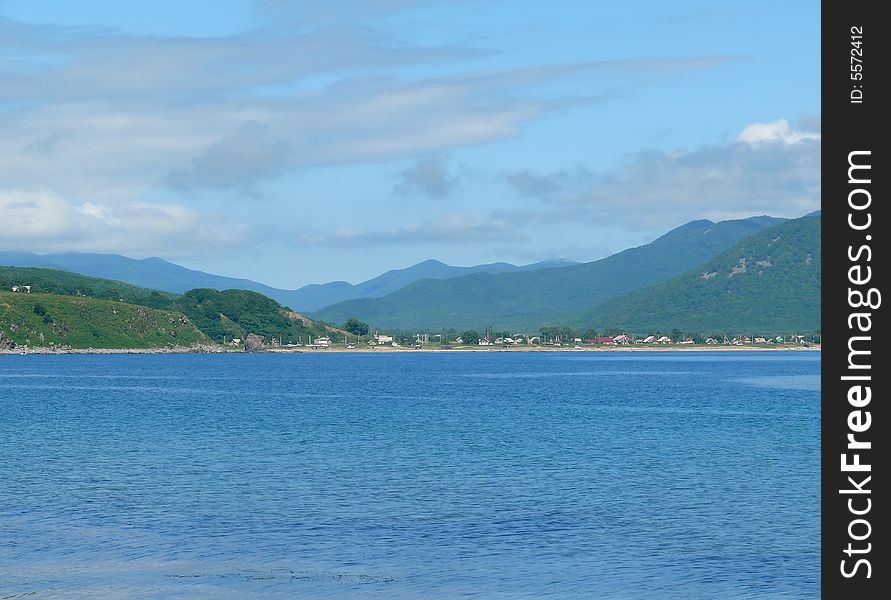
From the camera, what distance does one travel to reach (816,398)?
422 ft

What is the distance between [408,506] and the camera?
44.0 meters

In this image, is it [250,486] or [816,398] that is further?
[816,398]

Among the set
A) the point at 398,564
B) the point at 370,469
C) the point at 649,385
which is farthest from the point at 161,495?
the point at 649,385

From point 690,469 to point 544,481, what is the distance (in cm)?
987

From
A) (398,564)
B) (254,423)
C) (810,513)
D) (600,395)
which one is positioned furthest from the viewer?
(600,395)

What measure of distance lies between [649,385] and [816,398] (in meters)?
39.9

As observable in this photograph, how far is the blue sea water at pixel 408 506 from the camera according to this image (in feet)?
103

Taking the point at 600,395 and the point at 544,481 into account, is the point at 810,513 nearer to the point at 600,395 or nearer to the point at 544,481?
the point at 544,481

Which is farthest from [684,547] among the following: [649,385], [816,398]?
[649,385]

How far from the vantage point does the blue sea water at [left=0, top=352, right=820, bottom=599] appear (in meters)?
31.5
